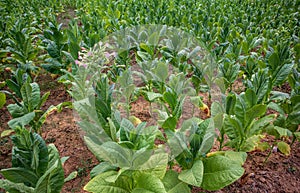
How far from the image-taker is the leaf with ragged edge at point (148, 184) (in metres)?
1.95

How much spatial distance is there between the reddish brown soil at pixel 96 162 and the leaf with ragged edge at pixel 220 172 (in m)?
0.41

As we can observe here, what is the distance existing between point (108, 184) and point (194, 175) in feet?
1.88

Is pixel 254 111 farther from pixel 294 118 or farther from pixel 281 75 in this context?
pixel 281 75

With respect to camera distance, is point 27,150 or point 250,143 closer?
point 27,150

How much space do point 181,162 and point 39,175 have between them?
0.99m

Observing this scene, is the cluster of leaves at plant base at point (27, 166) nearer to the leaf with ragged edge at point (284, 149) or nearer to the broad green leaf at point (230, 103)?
the broad green leaf at point (230, 103)

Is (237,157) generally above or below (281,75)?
below

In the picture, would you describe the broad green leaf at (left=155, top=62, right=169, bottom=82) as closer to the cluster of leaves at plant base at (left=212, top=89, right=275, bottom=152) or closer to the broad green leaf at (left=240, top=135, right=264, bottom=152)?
the cluster of leaves at plant base at (left=212, top=89, right=275, bottom=152)

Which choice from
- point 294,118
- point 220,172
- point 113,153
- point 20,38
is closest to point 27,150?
point 113,153

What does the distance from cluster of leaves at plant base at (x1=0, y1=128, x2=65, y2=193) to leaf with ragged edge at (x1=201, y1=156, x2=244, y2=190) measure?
103cm

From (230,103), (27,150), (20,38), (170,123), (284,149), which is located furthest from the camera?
(20,38)

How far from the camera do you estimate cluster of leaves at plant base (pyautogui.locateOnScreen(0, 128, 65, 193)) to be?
1857 millimetres

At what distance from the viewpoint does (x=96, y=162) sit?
2.91m

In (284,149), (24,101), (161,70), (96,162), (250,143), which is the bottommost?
(96,162)
